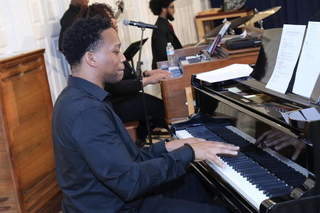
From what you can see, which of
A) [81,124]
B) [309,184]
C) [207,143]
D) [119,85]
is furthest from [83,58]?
[119,85]

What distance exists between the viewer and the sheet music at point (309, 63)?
5.90ft

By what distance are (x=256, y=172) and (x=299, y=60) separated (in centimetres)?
53

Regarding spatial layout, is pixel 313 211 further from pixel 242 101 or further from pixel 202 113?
pixel 202 113

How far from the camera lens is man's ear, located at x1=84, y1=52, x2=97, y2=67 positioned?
1.81m

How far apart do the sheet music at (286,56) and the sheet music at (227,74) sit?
0.99 feet

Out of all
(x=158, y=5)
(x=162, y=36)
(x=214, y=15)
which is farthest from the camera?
(x=214, y=15)

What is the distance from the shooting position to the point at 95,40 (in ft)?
5.97

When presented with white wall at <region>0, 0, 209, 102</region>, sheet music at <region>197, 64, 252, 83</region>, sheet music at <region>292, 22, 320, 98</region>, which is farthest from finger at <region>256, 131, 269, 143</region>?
white wall at <region>0, 0, 209, 102</region>

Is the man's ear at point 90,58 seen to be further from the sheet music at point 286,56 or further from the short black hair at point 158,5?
the short black hair at point 158,5

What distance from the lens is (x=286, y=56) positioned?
201 cm

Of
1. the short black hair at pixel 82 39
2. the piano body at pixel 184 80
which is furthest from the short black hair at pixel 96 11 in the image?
the short black hair at pixel 82 39

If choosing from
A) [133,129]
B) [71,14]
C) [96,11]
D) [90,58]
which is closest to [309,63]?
[90,58]

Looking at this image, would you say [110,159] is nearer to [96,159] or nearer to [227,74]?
[96,159]

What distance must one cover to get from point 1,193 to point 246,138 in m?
1.63
